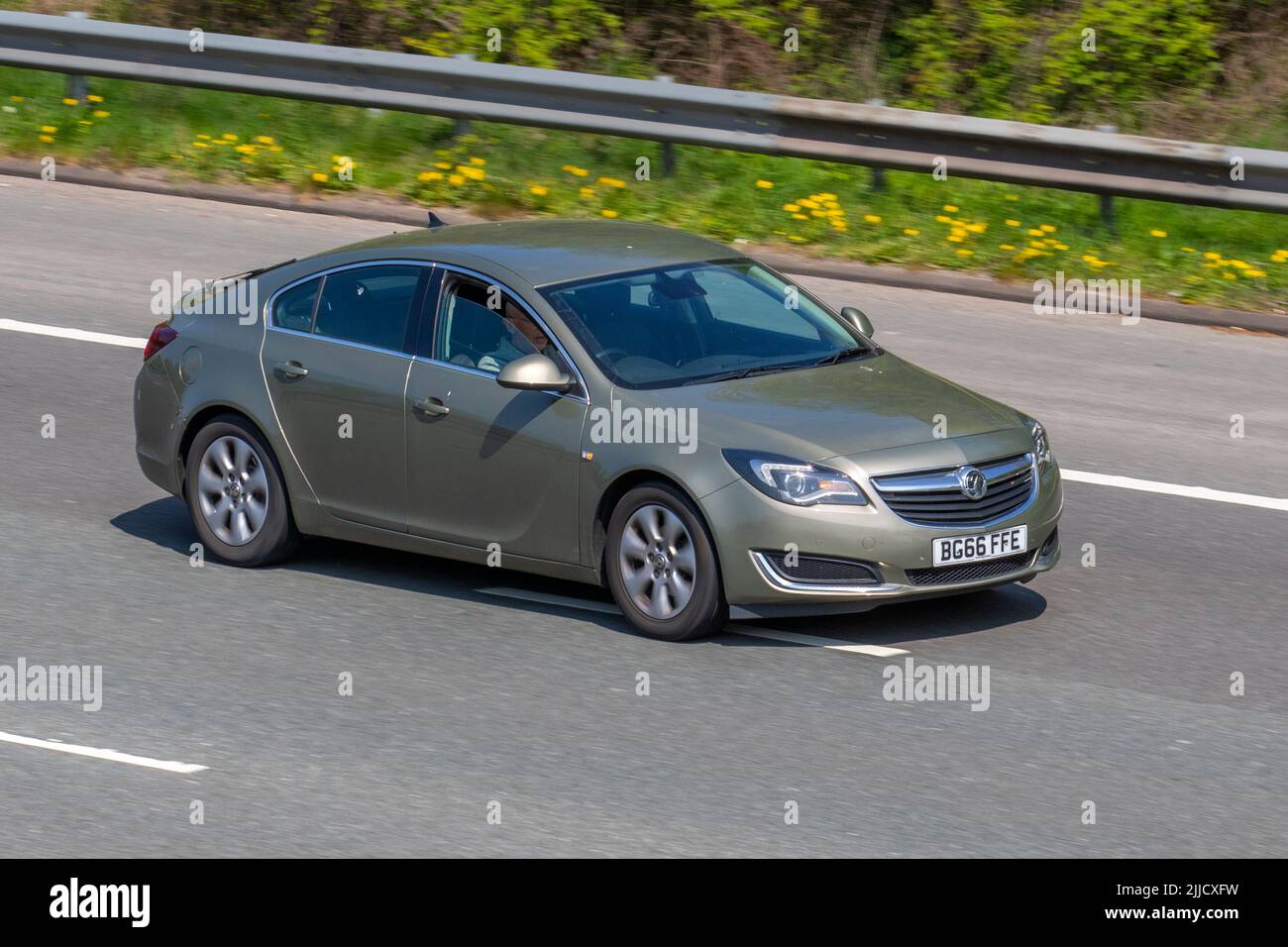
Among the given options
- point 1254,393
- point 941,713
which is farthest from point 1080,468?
point 941,713

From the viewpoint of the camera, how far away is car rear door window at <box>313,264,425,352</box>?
9.59 meters

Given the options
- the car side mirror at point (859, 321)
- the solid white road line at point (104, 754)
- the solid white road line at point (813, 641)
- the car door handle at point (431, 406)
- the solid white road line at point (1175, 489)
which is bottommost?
the solid white road line at point (104, 754)

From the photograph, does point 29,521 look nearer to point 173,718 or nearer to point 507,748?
point 173,718

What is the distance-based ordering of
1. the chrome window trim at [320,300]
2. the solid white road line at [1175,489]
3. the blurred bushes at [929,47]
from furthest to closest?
the blurred bushes at [929,47] → the solid white road line at [1175,489] → the chrome window trim at [320,300]

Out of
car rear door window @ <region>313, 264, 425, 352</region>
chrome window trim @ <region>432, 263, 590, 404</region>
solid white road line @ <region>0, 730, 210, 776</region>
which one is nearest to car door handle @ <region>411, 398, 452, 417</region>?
chrome window trim @ <region>432, 263, 590, 404</region>

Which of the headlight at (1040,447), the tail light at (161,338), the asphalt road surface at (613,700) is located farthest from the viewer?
the tail light at (161,338)

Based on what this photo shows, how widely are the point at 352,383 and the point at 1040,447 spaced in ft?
10.1

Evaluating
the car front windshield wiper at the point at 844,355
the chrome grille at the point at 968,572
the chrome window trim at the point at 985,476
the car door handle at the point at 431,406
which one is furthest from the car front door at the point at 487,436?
the chrome grille at the point at 968,572

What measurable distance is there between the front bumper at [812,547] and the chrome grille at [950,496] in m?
0.05

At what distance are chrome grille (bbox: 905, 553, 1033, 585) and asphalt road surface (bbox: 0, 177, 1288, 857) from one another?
29 cm

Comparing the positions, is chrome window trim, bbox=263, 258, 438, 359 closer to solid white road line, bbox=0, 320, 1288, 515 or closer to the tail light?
the tail light

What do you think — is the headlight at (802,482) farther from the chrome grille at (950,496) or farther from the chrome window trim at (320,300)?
the chrome window trim at (320,300)

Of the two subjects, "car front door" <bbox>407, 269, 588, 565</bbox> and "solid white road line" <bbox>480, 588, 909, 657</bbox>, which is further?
"car front door" <bbox>407, 269, 588, 565</bbox>

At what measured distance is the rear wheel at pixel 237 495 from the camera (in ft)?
32.3
